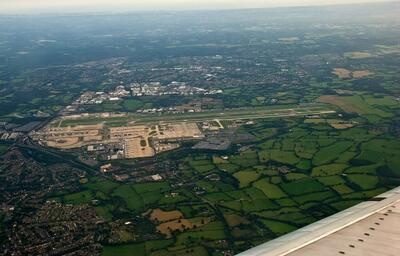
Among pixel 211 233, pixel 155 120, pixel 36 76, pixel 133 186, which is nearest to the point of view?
pixel 211 233

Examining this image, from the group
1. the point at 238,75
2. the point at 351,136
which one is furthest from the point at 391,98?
the point at 238,75

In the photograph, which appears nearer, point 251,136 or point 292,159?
point 292,159

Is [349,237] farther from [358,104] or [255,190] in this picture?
[358,104]

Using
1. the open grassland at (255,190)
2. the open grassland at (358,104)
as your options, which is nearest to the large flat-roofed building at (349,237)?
the open grassland at (255,190)

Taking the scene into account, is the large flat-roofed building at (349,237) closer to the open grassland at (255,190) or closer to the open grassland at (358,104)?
the open grassland at (255,190)

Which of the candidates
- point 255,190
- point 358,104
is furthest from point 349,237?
point 358,104

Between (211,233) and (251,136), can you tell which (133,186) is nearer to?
(211,233)

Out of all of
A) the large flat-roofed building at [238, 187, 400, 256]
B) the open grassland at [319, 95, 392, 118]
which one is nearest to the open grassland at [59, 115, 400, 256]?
the open grassland at [319, 95, 392, 118]

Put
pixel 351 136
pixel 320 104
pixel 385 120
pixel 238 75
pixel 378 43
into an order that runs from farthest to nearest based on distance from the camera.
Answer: pixel 378 43, pixel 238 75, pixel 320 104, pixel 385 120, pixel 351 136

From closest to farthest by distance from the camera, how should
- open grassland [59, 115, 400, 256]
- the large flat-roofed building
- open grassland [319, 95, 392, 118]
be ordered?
the large flat-roofed building < open grassland [59, 115, 400, 256] < open grassland [319, 95, 392, 118]

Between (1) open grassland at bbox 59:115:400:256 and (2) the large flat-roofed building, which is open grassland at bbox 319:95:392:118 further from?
(2) the large flat-roofed building
